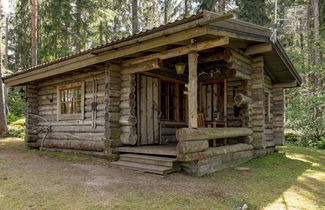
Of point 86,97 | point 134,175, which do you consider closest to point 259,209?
point 134,175

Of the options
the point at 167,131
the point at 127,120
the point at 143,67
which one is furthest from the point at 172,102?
the point at 143,67

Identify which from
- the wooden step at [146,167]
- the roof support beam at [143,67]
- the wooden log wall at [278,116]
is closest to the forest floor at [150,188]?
the wooden step at [146,167]

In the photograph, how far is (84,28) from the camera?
16641 mm

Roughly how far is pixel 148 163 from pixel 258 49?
4395mm

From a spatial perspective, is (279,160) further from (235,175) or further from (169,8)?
(169,8)

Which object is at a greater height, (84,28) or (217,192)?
(84,28)

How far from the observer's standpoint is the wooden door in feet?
24.3

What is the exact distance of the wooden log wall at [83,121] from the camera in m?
7.39

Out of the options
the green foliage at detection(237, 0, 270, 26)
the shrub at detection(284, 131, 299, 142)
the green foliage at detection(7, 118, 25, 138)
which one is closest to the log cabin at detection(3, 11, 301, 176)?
the shrub at detection(284, 131, 299, 142)

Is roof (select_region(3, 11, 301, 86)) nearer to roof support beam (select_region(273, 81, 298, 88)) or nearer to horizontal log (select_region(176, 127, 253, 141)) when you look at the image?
roof support beam (select_region(273, 81, 298, 88))

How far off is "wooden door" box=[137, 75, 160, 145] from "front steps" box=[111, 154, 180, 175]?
0.97m

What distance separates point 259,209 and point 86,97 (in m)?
6.10

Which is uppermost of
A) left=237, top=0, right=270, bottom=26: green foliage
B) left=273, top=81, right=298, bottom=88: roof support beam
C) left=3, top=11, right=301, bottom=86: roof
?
left=237, top=0, right=270, bottom=26: green foliage

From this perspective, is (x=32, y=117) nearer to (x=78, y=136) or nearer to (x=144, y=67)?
(x=78, y=136)
